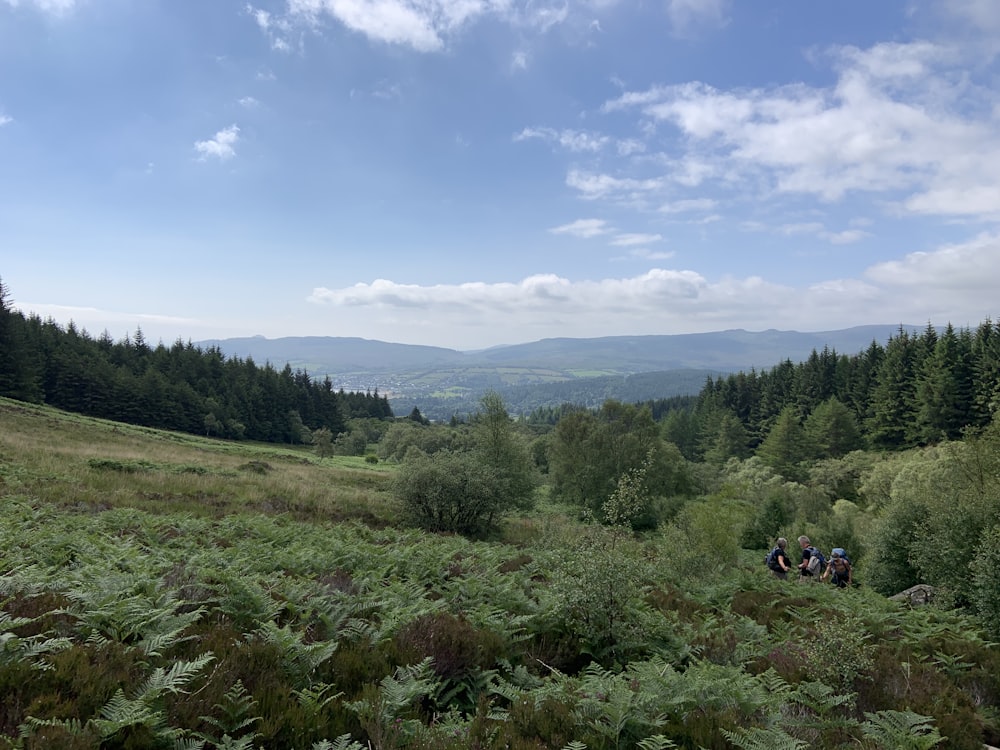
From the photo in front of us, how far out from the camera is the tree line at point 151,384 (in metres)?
Result: 61.8

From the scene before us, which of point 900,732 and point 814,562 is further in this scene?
point 814,562

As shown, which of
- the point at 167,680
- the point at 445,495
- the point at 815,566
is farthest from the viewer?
the point at 445,495

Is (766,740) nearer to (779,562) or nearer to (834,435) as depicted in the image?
(779,562)

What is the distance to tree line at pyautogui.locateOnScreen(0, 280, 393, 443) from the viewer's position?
203 feet

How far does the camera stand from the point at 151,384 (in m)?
71.4

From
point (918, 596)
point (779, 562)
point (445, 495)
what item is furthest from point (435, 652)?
point (445, 495)

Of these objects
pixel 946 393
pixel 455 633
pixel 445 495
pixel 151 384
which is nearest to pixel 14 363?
pixel 151 384

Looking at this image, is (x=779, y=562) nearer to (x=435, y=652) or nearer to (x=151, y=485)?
(x=435, y=652)

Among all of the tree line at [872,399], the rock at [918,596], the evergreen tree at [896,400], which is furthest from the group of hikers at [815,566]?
the evergreen tree at [896,400]

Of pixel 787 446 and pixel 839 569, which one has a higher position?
pixel 839 569

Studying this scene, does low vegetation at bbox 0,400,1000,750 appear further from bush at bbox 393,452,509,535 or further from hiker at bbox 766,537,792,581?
bush at bbox 393,452,509,535

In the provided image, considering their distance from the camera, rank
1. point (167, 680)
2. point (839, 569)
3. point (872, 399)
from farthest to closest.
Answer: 1. point (872, 399)
2. point (839, 569)
3. point (167, 680)

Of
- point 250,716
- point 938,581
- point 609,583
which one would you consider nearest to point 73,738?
point 250,716

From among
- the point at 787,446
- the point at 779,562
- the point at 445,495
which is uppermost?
the point at 445,495
